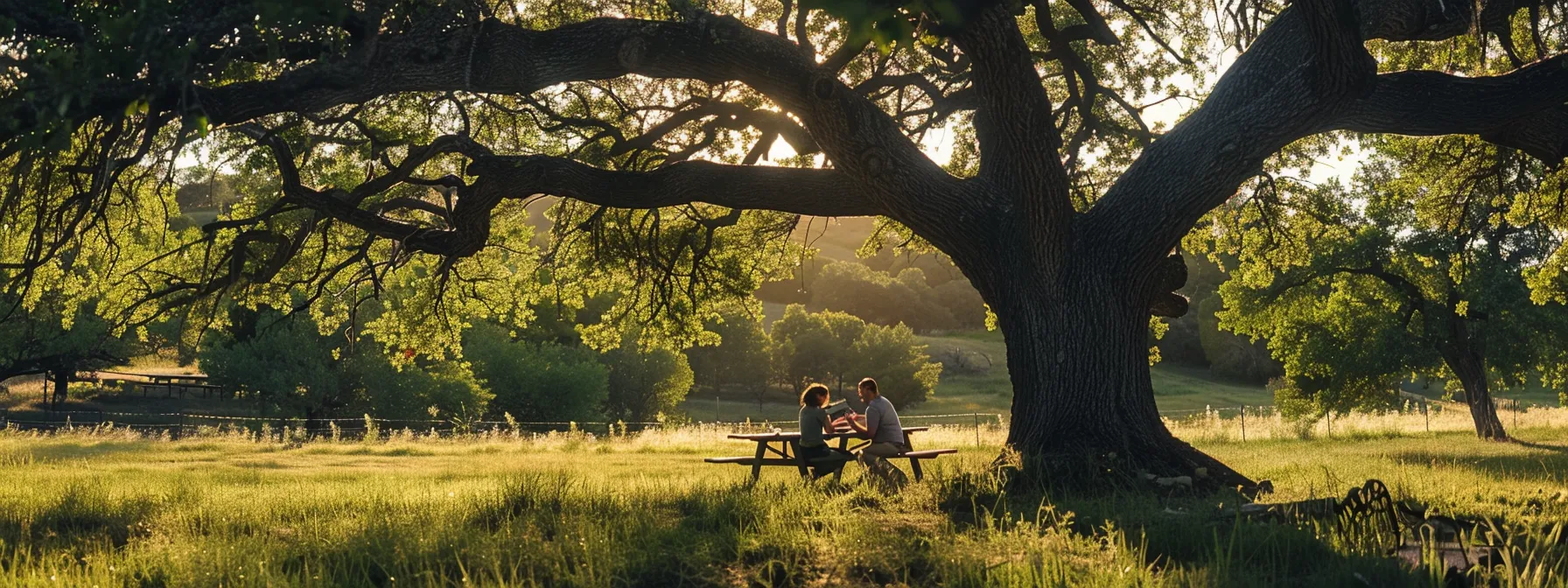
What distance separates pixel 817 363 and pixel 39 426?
49771mm

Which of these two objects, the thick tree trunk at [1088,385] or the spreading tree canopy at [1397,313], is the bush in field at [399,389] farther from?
the thick tree trunk at [1088,385]

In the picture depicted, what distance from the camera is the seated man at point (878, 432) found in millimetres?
11547

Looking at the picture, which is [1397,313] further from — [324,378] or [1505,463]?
[324,378]

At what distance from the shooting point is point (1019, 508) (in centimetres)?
927

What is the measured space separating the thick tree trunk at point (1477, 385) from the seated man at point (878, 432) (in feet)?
Result: 72.8

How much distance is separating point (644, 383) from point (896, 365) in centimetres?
1989

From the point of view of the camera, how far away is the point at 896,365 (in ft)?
254

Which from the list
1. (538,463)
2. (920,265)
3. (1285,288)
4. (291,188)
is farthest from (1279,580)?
(920,265)

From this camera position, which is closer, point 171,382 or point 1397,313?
point 1397,313

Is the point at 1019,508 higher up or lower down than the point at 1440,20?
lower down

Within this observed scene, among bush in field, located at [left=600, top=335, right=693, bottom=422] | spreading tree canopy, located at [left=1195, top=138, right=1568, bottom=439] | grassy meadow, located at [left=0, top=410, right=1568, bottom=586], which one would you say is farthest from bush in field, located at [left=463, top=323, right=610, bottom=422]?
grassy meadow, located at [left=0, top=410, right=1568, bottom=586]

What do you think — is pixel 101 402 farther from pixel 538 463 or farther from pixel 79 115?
pixel 79 115

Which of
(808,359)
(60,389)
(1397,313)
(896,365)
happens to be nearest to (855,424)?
(1397,313)

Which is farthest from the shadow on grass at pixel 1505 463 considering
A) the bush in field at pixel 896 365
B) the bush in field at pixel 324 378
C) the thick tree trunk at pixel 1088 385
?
the bush in field at pixel 896 365
